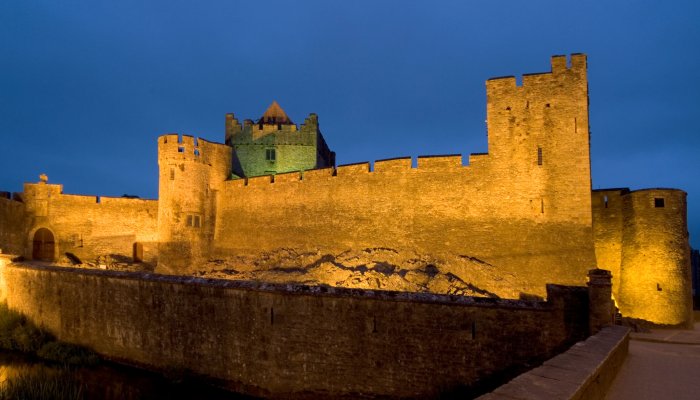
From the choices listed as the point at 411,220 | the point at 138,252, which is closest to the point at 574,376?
the point at 411,220

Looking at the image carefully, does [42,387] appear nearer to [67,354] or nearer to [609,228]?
[67,354]

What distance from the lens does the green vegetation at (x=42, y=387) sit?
1072 centimetres

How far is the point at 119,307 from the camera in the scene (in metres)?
13.6

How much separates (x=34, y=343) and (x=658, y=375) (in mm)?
17615

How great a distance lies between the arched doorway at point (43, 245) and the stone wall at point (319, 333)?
13.1 metres

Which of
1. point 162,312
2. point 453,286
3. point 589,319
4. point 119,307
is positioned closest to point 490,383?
point 589,319

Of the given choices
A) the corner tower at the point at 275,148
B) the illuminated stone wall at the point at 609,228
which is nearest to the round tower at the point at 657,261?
the illuminated stone wall at the point at 609,228

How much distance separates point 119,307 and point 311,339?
6.96 metres

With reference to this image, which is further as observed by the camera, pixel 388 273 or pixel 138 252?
pixel 138 252

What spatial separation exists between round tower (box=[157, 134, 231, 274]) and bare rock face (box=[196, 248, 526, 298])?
3324 mm

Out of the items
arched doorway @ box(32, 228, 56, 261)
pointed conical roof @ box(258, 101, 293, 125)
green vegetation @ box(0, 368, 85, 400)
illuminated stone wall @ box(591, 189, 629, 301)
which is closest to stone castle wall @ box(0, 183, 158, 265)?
arched doorway @ box(32, 228, 56, 261)

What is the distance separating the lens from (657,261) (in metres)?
16.3

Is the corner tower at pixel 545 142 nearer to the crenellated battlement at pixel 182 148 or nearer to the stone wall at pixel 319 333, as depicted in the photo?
the stone wall at pixel 319 333

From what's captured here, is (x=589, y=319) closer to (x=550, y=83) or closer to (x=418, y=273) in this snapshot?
(x=418, y=273)
